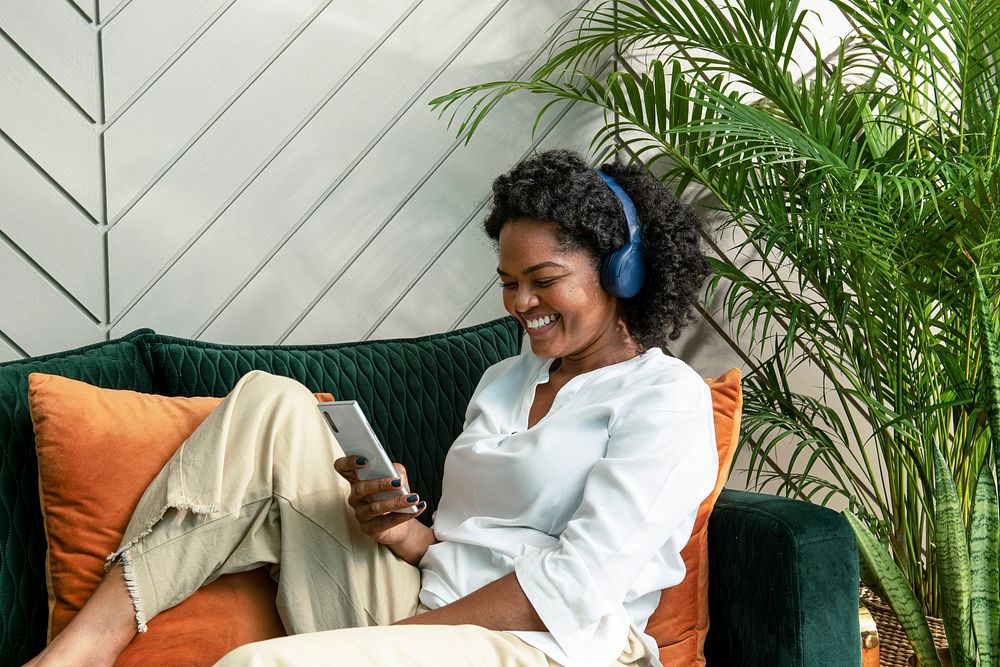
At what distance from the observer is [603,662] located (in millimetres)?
1134

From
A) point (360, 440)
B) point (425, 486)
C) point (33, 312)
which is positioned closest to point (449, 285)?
point (425, 486)

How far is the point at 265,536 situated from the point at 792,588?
0.71 metres

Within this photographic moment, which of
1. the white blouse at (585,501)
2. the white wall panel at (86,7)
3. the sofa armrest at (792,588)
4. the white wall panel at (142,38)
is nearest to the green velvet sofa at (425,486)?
the sofa armrest at (792,588)

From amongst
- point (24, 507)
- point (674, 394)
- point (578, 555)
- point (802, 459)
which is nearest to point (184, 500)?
point (24, 507)

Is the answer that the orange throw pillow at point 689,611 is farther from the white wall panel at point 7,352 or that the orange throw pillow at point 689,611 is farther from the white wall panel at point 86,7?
the white wall panel at point 86,7

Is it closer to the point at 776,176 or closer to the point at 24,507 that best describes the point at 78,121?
the point at 24,507

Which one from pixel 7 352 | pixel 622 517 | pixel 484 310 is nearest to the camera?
pixel 622 517

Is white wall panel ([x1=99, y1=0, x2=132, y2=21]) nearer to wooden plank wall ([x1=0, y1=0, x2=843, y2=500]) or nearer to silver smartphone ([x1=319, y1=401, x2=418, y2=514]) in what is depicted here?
wooden plank wall ([x1=0, y1=0, x2=843, y2=500])

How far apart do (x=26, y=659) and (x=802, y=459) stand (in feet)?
5.45

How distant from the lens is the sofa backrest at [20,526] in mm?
1354

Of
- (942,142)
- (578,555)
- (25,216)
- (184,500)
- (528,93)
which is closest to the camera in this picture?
(578,555)

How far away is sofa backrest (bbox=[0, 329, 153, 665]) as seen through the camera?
135 cm

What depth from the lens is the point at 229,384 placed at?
1.61 m

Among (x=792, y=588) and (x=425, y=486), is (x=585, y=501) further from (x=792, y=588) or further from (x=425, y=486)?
(x=425, y=486)
